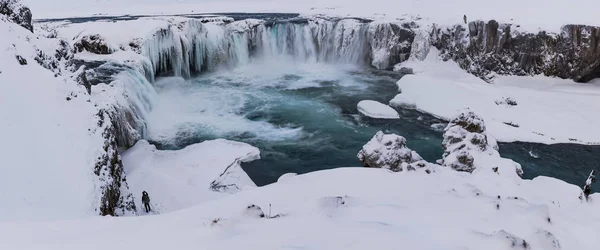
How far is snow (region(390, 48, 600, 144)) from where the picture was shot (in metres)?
16.5

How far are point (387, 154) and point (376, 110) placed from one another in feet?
28.0

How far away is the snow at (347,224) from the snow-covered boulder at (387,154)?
113 inches

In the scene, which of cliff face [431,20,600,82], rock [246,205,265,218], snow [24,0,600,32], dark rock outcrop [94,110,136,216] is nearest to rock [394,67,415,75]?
cliff face [431,20,600,82]

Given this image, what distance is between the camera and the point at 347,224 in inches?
212

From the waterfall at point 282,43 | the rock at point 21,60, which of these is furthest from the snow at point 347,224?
the waterfall at point 282,43

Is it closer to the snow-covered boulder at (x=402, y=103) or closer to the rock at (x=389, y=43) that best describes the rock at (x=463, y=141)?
the snow-covered boulder at (x=402, y=103)

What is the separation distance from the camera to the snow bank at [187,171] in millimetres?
11414

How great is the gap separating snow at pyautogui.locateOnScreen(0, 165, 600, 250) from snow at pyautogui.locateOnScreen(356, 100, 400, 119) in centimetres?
1127

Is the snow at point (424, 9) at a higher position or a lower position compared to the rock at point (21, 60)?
higher

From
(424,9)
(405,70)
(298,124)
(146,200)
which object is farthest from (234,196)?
(424,9)

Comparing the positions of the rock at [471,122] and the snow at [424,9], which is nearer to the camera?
the rock at [471,122]

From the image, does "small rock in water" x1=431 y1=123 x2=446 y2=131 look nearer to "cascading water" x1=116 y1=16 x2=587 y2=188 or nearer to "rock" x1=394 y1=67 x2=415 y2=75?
"cascading water" x1=116 y1=16 x2=587 y2=188

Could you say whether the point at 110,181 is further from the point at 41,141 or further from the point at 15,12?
the point at 15,12

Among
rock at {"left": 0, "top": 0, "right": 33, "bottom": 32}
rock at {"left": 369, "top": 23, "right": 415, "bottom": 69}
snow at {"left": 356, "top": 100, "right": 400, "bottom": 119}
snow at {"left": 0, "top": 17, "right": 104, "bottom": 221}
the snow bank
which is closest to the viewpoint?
snow at {"left": 0, "top": 17, "right": 104, "bottom": 221}
